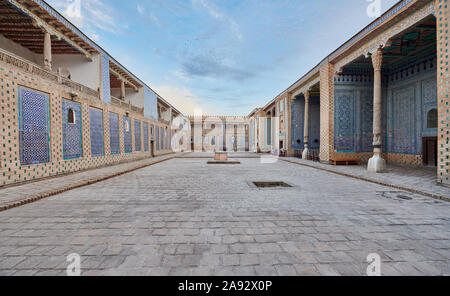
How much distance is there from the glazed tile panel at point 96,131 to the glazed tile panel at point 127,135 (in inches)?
105

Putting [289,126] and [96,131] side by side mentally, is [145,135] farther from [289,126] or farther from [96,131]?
[289,126]

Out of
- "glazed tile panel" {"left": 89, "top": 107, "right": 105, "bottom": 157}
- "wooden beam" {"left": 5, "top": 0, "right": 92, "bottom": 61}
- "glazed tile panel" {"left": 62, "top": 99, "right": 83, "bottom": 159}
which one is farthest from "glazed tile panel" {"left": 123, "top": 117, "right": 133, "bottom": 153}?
"wooden beam" {"left": 5, "top": 0, "right": 92, "bottom": 61}

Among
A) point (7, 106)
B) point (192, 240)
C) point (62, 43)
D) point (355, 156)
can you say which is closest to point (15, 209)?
point (192, 240)

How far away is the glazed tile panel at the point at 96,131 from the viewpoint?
31.1 ft

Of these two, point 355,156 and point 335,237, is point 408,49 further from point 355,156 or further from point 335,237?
point 335,237

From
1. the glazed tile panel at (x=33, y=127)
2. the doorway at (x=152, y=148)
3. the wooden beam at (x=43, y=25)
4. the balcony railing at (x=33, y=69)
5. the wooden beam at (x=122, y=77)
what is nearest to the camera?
the balcony railing at (x=33, y=69)

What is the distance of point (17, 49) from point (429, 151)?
20.4 m

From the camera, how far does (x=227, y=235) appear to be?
241cm

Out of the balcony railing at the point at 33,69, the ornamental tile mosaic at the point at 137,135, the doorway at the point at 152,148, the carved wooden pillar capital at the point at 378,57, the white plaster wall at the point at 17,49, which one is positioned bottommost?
the doorway at the point at 152,148

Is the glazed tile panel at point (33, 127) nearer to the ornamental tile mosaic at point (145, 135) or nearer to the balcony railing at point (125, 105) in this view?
the balcony railing at point (125, 105)

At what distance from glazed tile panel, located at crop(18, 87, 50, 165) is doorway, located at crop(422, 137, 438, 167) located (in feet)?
53.7

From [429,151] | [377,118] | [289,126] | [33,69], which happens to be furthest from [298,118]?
[33,69]

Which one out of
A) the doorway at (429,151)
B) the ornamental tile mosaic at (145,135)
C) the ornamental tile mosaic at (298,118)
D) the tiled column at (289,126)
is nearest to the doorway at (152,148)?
the ornamental tile mosaic at (145,135)

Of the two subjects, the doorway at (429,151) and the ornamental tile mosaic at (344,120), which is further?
the ornamental tile mosaic at (344,120)
